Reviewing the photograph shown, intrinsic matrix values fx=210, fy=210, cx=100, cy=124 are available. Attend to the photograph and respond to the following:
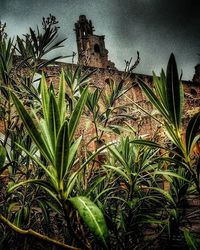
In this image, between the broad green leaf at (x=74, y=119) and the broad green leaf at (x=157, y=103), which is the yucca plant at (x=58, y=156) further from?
the broad green leaf at (x=157, y=103)

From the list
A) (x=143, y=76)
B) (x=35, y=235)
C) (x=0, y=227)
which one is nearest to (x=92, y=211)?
(x=35, y=235)

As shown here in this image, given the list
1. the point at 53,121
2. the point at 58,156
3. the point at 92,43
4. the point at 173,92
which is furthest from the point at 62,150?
the point at 92,43

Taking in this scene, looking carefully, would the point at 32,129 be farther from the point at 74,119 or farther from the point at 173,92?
the point at 173,92

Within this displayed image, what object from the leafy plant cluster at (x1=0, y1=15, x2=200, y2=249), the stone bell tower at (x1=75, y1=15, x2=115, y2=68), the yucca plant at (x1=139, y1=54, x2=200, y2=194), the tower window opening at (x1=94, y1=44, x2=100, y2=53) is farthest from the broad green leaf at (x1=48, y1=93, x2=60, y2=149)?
the tower window opening at (x1=94, y1=44, x2=100, y2=53)

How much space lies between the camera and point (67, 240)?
5.27 feet

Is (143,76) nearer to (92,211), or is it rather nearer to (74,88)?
(74,88)

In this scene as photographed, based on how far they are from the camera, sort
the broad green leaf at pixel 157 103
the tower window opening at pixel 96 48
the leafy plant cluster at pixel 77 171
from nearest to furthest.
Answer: the leafy plant cluster at pixel 77 171 → the broad green leaf at pixel 157 103 → the tower window opening at pixel 96 48

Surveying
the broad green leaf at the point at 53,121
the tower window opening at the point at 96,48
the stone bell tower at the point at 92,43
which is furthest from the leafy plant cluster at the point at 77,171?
the tower window opening at the point at 96,48

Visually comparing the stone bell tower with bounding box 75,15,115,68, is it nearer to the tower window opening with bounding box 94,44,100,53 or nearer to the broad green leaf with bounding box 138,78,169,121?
the tower window opening with bounding box 94,44,100,53

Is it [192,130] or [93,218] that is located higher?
[192,130]

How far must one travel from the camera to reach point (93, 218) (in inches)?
24.8

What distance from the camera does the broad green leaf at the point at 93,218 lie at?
1.97 feet

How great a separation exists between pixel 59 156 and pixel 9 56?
1.46 m

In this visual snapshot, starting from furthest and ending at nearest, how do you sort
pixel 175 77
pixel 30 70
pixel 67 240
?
pixel 30 70 → pixel 67 240 → pixel 175 77
